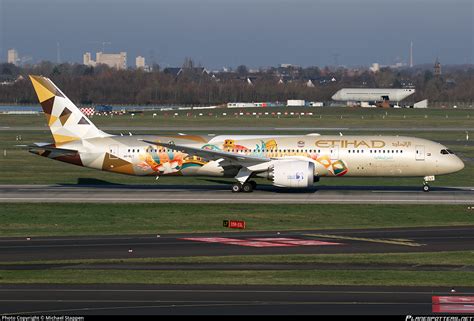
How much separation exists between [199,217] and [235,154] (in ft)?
34.1

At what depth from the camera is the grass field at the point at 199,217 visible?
158 ft

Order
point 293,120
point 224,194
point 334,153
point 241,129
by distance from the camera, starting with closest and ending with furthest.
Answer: point 334,153 < point 224,194 < point 241,129 < point 293,120

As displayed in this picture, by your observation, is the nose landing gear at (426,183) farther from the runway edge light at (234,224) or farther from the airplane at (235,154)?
the runway edge light at (234,224)

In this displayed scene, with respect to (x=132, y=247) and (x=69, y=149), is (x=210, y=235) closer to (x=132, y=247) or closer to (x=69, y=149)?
(x=132, y=247)

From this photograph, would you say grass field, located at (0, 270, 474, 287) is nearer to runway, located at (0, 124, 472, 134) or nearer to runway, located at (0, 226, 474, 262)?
runway, located at (0, 226, 474, 262)

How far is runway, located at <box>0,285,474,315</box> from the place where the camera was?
1162 inches

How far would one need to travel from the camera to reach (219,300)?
102 feet

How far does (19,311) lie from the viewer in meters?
29.1

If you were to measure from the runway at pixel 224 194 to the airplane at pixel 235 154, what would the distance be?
4.42 feet

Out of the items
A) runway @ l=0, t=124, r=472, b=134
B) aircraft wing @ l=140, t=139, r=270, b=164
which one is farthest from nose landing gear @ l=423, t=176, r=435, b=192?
runway @ l=0, t=124, r=472, b=134

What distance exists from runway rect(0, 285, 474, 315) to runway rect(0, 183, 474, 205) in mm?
24111

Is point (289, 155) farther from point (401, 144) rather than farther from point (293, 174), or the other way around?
point (401, 144)

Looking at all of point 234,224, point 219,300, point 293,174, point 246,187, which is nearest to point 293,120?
point 246,187

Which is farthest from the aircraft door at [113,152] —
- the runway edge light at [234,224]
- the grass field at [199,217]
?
the runway edge light at [234,224]
